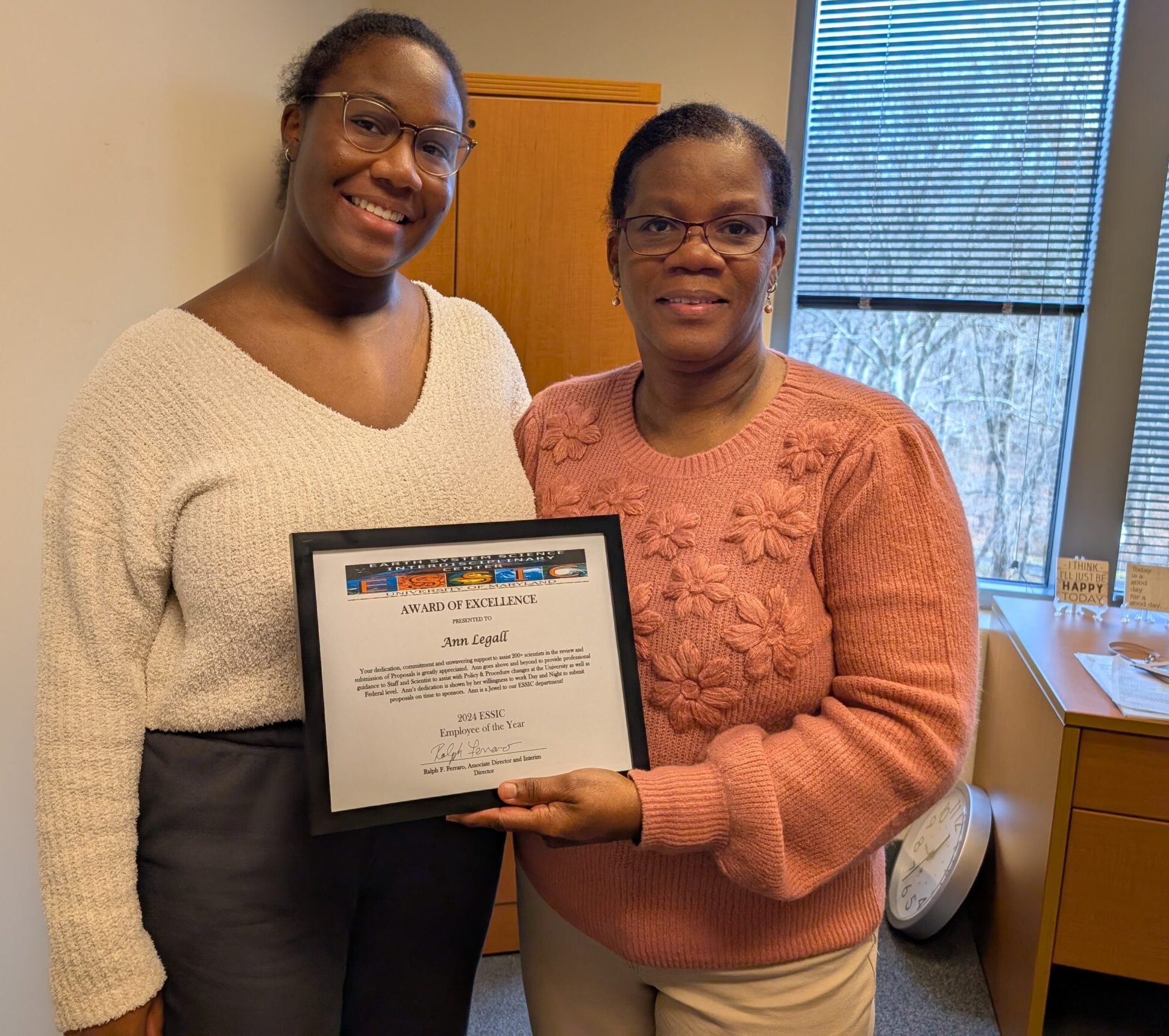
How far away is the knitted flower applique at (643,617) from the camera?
105cm

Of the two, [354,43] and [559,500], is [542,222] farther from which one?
[559,500]

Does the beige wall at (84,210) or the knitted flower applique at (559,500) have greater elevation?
the beige wall at (84,210)

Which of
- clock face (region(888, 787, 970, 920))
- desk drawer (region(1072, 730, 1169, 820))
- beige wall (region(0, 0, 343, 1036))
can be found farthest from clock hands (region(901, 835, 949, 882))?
beige wall (region(0, 0, 343, 1036))

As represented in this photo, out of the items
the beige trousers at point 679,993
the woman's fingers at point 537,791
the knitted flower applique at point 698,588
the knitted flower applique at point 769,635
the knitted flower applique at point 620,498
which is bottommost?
the beige trousers at point 679,993

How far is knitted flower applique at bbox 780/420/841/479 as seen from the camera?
1.04 m

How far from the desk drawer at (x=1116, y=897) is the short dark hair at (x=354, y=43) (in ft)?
5.70

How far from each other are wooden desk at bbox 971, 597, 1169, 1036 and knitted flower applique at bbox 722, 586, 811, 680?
0.96 m

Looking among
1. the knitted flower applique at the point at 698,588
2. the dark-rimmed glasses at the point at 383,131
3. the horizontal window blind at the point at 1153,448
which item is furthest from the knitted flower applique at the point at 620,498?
the horizontal window blind at the point at 1153,448

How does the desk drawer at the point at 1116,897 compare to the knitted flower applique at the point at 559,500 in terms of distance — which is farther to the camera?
the desk drawer at the point at 1116,897

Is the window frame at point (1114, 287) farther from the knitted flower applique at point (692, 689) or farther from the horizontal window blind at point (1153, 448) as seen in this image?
the knitted flower applique at point (692, 689)

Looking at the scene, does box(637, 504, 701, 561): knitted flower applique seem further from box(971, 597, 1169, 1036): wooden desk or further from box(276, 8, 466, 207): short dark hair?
box(971, 597, 1169, 1036): wooden desk

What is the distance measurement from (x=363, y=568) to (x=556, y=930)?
0.60 m

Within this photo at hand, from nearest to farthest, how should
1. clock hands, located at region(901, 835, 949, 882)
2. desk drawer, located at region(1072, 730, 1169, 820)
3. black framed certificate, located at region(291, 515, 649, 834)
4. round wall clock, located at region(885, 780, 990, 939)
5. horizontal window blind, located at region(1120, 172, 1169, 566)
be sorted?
1. black framed certificate, located at region(291, 515, 649, 834)
2. desk drawer, located at region(1072, 730, 1169, 820)
3. round wall clock, located at region(885, 780, 990, 939)
4. clock hands, located at region(901, 835, 949, 882)
5. horizontal window blind, located at region(1120, 172, 1169, 566)

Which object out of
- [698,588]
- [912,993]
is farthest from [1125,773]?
[698,588]
